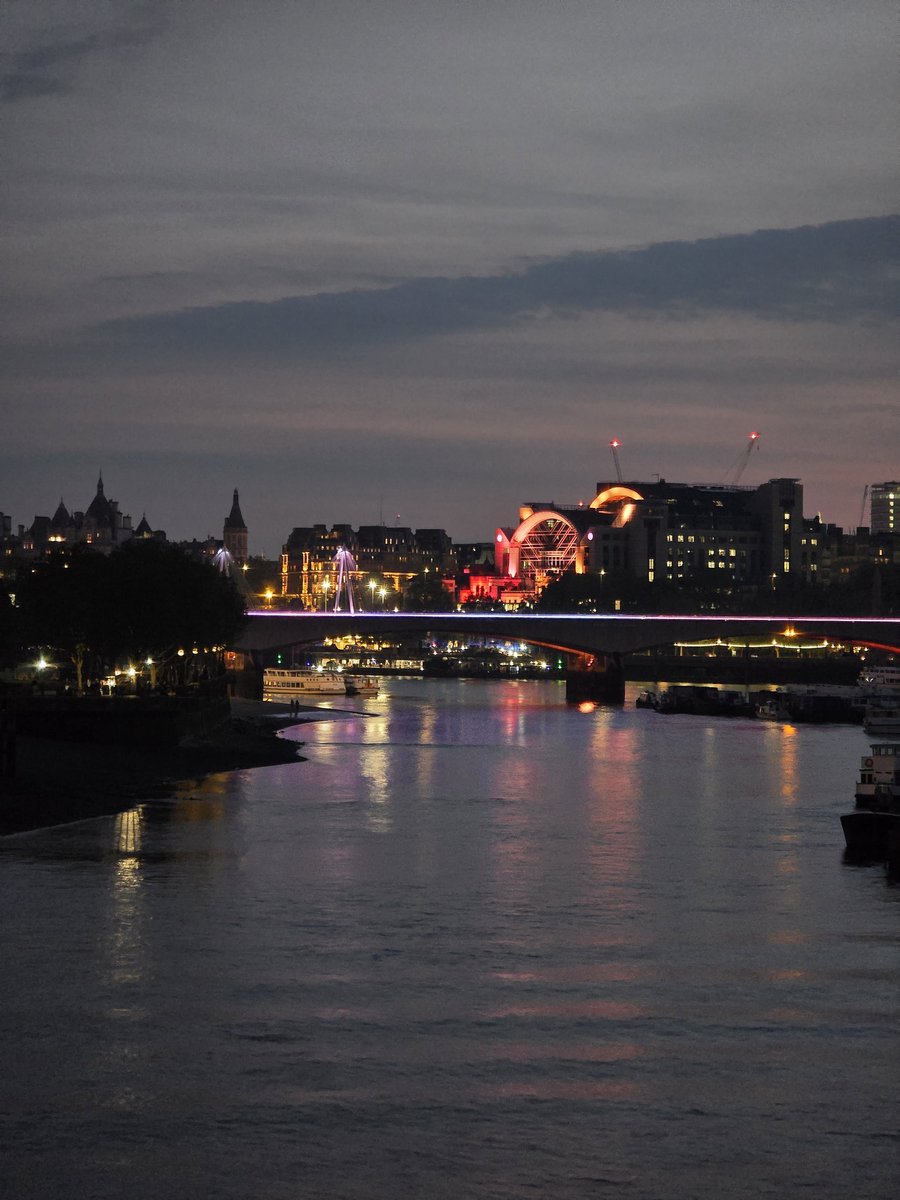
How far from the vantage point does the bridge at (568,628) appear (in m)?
106

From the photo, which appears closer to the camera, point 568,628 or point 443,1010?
point 443,1010

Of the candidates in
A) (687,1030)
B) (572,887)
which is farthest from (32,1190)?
(572,887)

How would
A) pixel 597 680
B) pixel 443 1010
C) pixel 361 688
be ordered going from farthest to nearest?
1. pixel 361 688
2. pixel 597 680
3. pixel 443 1010

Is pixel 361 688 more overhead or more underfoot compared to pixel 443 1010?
more overhead

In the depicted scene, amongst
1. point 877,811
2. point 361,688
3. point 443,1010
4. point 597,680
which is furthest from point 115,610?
point 597,680

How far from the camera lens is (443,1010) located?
21.2m

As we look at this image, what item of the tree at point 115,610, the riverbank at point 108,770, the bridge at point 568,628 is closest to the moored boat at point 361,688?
the bridge at point 568,628

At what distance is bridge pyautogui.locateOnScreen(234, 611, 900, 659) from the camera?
10581 centimetres

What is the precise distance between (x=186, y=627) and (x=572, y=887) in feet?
131

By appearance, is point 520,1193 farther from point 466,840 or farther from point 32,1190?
point 466,840

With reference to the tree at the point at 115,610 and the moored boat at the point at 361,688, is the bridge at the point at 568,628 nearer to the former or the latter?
the moored boat at the point at 361,688

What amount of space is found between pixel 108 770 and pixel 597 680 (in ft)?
213

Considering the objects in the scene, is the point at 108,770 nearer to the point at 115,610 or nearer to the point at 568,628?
the point at 115,610

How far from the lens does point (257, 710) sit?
283 feet
